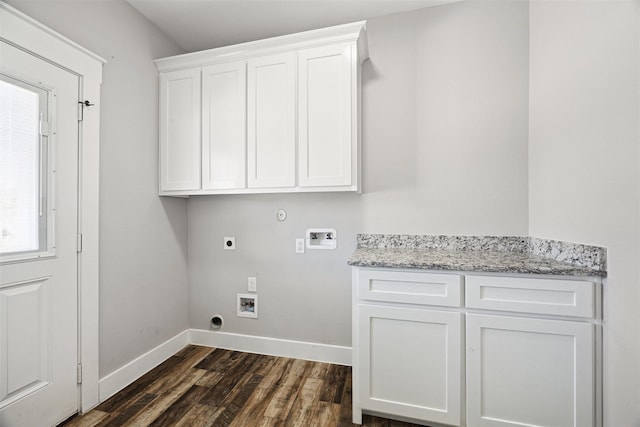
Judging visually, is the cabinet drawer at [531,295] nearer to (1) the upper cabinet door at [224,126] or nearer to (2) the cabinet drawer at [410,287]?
(2) the cabinet drawer at [410,287]

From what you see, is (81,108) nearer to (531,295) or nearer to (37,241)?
(37,241)

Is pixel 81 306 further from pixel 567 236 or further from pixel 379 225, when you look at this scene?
pixel 567 236

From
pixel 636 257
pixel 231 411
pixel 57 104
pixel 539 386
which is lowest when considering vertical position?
pixel 231 411

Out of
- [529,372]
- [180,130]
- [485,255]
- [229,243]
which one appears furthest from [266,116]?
[529,372]

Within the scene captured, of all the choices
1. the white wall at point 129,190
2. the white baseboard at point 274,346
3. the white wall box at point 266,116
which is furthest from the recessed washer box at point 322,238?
the white wall at point 129,190

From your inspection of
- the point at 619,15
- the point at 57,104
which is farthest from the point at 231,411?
the point at 619,15

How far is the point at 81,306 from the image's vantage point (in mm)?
1647

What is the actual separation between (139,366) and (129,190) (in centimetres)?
125

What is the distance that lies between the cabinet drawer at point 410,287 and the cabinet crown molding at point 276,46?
Answer: 149cm

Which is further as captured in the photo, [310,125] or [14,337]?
[310,125]

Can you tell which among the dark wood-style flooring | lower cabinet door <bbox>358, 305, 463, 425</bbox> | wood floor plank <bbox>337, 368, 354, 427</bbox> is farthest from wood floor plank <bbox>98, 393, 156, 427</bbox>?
lower cabinet door <bbox>358, 305, 463, 425</bbox>

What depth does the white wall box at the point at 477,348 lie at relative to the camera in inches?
50.7

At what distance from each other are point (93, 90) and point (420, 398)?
8.38 feet

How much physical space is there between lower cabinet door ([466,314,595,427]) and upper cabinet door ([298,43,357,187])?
1163 millimetres
